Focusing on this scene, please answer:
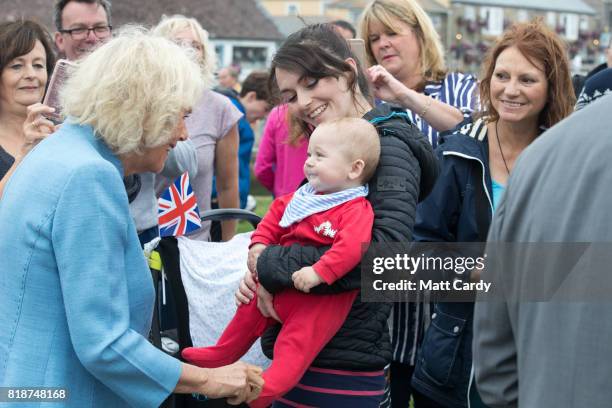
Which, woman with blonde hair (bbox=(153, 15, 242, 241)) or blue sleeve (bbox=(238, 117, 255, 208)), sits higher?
woman with blonde hair (bbox=(153, 15, 242, 241))

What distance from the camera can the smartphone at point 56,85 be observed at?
3.22 m

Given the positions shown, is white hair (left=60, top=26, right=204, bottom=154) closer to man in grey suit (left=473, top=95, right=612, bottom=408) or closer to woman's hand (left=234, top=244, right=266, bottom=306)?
woman's hand (left=234, top=244, right=266, bottom=306)

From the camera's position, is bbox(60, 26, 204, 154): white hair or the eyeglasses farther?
the eyeglasses

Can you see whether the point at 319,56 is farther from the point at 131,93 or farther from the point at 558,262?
the point at 558,262

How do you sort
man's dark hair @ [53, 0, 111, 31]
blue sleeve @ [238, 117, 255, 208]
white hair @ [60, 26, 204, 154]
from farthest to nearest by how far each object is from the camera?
blue sleeve @ [238, 117, 255, 208], man's dark hair @ [53, 0, 111, 31], white hair @ [60, 26, 204, 154]

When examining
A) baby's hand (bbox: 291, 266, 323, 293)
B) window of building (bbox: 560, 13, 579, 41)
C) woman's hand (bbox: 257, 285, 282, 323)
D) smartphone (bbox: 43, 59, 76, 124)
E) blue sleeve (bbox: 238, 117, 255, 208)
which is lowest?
window of building (bbox: 560, 13, 579, 41)

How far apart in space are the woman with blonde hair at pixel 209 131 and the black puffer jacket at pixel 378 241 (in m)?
2.46

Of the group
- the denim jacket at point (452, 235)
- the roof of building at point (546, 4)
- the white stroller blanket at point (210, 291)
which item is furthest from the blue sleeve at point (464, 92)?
the roof of building at point (546, 4)

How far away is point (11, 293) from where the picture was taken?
2.51 meters

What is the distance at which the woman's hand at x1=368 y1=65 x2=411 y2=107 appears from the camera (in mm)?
3859

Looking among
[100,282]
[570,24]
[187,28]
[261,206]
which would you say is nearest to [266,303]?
[100,282]

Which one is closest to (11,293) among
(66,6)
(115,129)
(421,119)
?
(115,129)

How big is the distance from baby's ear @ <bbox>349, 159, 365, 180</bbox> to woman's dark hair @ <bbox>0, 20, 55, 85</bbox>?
2038 millimetres

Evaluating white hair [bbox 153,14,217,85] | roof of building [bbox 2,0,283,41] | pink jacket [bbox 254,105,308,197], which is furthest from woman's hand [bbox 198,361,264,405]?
roof of building [bbox 2,0,283,41]
